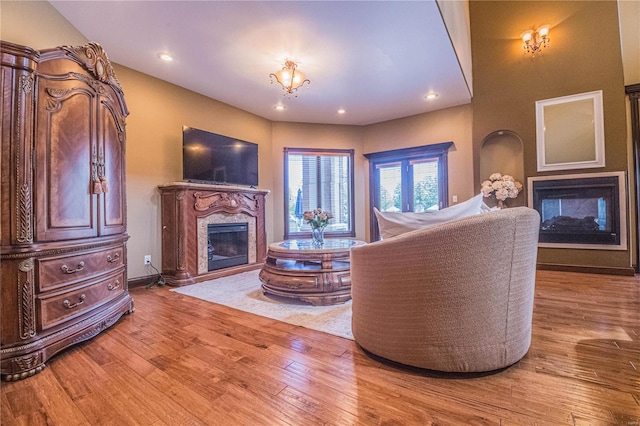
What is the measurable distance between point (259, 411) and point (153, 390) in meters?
0.60

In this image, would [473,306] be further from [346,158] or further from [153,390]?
[346,158]

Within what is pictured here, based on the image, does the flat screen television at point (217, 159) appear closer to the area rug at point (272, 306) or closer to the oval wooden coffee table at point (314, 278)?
the area rug at point (272, 306)

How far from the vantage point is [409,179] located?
5.60 meters

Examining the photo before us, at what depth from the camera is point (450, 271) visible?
136cm

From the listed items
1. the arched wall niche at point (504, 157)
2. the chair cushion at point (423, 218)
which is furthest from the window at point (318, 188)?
the chair cushion at point (423, 218)

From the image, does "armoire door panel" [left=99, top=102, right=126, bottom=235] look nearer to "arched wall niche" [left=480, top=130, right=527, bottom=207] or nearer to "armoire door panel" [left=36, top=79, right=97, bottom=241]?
"armoire door panel" [left=36, top=79, right=97, bottom=241]

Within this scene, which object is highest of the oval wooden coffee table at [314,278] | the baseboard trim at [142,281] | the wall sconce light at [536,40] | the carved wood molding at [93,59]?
the wall sconce light at [536,40]

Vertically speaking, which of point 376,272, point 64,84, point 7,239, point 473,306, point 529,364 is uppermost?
point 64,84

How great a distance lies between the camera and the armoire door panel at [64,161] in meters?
1.75

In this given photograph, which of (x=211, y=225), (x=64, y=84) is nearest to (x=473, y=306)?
(x=64, y=84)

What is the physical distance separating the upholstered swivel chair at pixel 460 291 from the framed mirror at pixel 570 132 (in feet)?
12.4

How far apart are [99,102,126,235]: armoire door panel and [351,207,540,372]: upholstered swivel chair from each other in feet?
7.07

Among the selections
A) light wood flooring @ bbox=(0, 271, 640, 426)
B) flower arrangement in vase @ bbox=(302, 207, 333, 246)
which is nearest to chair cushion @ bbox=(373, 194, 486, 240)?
light wood flooring @ bbox=(0, 271, 640, 426)

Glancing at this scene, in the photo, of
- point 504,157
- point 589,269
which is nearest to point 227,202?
point 504,157
